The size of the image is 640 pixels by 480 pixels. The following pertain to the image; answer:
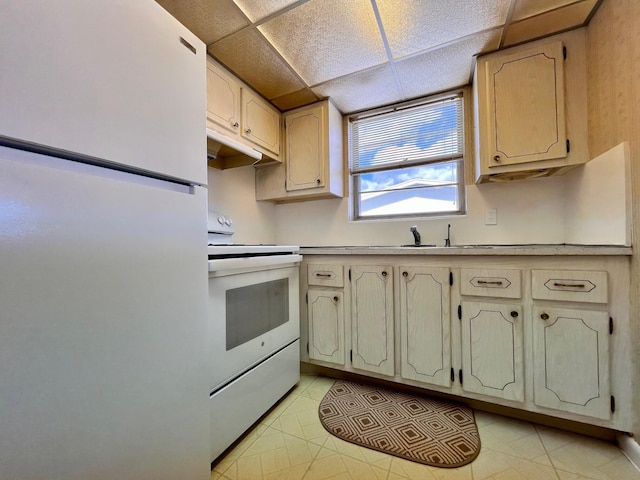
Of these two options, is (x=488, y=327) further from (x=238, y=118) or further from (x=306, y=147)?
(x=238, y=118)

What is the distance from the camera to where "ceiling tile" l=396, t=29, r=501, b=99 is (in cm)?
155

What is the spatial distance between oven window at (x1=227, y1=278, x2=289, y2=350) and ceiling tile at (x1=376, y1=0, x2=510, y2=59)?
152 cm

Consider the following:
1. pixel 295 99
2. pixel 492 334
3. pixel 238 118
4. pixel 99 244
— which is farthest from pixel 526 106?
pixel 99 244

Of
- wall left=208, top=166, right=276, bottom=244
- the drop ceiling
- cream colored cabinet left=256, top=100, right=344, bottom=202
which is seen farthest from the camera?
cream colored cabinet left=256, top=100, right=344, bottom=202

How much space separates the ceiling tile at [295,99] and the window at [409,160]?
43 centimetres

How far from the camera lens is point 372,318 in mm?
1644

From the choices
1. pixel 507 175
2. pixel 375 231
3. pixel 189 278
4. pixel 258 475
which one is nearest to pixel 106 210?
pixel 189 278

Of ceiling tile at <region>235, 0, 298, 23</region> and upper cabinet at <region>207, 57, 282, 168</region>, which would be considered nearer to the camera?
ceiling tile at <region>235, 0, 298, 23</region>

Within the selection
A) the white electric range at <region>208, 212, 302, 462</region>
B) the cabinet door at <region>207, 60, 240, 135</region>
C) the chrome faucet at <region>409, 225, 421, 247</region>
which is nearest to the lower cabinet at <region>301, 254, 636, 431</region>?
the white electric range at <region>208, 212, 302, 462</region>

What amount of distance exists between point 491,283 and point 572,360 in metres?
0.45

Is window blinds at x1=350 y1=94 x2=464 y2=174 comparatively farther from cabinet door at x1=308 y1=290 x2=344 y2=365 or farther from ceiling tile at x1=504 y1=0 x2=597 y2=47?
cabinet door at x1=308 y1=290 x2=344 y2=365

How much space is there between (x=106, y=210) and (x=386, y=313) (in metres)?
1.42

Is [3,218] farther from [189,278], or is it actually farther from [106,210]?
[189,278]

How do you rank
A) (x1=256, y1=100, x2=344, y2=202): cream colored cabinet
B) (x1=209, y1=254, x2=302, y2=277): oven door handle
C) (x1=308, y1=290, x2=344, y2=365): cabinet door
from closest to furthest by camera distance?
1. (x1=209, y1=254, x2=302, y2=277): oven door handle
2. (x1=308, y1=290, x2=344, y2=365): cabinet door
3. (x1=256, y1=100, x2=344, y2=202): cream colored cabinet
